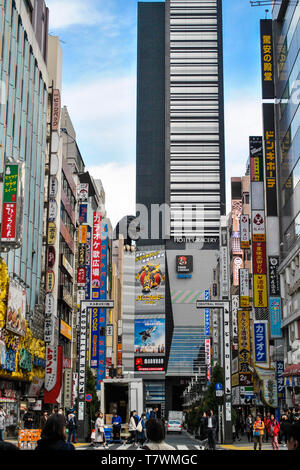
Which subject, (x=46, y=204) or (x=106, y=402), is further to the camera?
(x=46, y=204)

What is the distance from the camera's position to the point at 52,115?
60.5 m

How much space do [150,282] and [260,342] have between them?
12969 centimetres

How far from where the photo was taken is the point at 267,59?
5206cm

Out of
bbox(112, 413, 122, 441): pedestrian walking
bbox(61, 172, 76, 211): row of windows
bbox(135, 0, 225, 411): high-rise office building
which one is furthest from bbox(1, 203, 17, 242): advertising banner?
bbox(135, 0, 225, 411): high-rise office building

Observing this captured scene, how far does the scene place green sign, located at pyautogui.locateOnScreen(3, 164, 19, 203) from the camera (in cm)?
3900

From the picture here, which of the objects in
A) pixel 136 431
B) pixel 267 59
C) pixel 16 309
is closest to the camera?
pixel 136 431

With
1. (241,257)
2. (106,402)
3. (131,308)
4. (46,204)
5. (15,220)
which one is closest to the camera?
(15,220)

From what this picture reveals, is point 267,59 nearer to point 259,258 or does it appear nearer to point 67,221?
point 259,258

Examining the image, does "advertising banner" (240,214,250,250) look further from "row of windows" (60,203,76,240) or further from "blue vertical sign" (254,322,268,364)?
"row of windows" (60,203,76,240)

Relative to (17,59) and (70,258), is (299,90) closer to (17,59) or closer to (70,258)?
(17,59)

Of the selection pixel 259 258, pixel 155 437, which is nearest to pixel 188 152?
pixel 259 258

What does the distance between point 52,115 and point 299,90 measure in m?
24.3

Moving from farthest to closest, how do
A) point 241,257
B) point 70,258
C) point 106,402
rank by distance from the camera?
point 241,257
point 70,258
point 106,402
